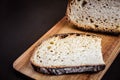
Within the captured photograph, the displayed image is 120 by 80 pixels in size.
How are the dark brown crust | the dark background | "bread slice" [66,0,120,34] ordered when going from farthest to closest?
"bread slice" [66,0,120,34], the dark background, the dark brown crust

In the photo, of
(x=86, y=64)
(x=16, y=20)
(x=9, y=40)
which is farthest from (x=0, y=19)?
(x=86, y=64)

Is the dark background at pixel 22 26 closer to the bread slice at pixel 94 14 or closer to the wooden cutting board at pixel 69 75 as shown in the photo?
the wooden cutting board at pixel 69 75

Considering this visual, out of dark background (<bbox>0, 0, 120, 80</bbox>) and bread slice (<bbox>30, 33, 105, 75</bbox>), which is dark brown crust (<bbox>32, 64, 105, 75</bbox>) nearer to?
bread slice (<bbox>30, 33, 105, 75</bbox>)

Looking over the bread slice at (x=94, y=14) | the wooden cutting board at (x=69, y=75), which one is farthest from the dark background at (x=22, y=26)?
the bread slice at (x=94, y=14)

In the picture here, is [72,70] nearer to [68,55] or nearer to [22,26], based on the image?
[68,55]

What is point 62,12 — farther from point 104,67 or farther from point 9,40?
point 104,67

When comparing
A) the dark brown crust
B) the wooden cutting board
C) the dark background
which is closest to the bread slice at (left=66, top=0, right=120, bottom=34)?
the wooden cutting board

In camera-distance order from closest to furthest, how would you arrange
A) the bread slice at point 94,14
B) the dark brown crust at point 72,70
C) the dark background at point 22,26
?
1. the dark brown crust at point 72,70
2. the dark background at point 22,26
3. the bread slice at point 94,14

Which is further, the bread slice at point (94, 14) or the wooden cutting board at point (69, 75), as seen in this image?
the bread slice at point (94, 14)
